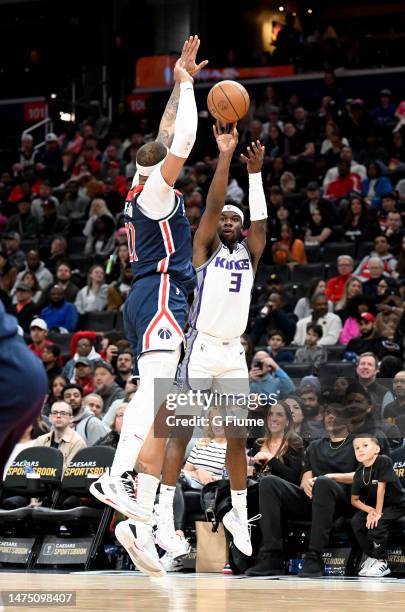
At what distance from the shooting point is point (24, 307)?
17.6 metres

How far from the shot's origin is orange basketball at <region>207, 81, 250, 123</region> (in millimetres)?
8039

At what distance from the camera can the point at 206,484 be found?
1071cm

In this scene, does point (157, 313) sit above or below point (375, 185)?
below

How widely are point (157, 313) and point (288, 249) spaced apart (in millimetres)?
9797

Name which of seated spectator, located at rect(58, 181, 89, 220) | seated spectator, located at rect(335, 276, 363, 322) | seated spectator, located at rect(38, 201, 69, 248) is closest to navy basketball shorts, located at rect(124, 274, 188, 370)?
seated spectator, located at rect(335, 276, 363, 322)

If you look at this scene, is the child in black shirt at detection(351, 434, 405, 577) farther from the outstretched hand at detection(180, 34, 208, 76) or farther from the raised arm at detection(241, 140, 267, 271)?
the outstretched hand at detection(180, 34, 208, 76)

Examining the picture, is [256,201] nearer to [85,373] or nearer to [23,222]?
[85,373]

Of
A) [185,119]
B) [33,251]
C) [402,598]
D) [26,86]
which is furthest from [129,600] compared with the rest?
[26,86]

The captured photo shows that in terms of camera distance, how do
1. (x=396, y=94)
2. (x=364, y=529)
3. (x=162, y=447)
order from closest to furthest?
(x=162, y=447), (x=364, y=529), (x=396, y=94)

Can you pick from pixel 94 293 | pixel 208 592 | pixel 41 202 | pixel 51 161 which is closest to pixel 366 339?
pixel 94 293

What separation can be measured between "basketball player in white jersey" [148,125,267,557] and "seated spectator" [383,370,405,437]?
8.74 ft

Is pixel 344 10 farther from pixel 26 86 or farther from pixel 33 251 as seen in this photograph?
pixel 33 251

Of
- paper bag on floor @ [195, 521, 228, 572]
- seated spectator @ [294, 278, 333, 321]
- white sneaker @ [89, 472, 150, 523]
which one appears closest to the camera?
white sneaker @ [89, 472, 150, 523]

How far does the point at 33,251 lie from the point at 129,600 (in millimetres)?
12373
